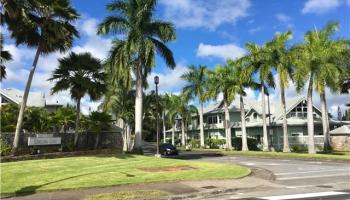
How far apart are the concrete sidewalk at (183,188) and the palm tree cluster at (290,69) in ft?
73.6

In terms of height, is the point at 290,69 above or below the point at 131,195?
above

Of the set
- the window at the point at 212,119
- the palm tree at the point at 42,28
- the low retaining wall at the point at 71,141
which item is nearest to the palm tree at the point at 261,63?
the low retaining wall at the point at 71,141

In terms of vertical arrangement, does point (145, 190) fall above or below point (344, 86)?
below

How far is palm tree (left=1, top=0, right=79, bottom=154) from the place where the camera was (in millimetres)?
26234

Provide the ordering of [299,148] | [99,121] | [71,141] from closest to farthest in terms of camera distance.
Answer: [71,141]
[99,121]
[299,148]

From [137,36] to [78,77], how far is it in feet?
18.4

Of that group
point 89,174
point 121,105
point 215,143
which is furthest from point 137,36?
point 215,143

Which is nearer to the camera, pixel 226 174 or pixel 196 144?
pixel 226 174

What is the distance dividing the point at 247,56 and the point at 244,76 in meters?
2.18

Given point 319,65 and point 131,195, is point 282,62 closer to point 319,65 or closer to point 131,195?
point 319,65

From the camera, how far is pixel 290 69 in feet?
143

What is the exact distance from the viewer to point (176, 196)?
1436 cm

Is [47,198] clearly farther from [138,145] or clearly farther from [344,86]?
[344,86]

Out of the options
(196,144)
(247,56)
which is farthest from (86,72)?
(196,144)
